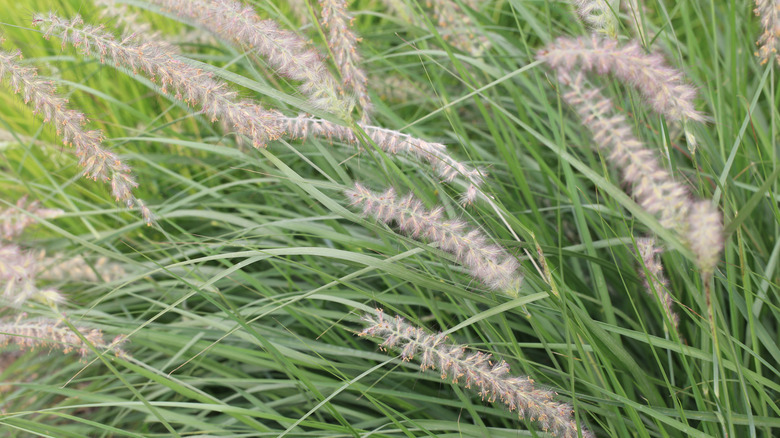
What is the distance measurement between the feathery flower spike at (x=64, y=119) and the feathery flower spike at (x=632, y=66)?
107cm

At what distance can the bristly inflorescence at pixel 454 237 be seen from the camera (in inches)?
48.4

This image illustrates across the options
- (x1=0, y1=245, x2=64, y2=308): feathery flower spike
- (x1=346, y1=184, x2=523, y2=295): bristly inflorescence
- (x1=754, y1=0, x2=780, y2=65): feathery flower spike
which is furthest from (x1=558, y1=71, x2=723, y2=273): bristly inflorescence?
(x1=0, y1=245, x2=64, y2=308): feathery flower spike

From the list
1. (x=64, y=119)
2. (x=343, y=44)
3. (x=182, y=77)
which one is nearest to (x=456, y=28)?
(x=343, y=44)

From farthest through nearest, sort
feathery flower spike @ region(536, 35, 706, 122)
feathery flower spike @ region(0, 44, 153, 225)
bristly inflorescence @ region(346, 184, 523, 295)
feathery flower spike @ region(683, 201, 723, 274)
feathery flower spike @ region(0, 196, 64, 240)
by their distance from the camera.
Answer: feathery flower spike @ region(0, 196, 64, 240)
feathery flower spike @ region(0, 44, 153, 225)
bristly inflorescence @ region(346, 184, 523, 295)
feathery flower spike @ region(536, 35, 706, 122)
feathery flower spike @ region(683, 201, 723, 274)

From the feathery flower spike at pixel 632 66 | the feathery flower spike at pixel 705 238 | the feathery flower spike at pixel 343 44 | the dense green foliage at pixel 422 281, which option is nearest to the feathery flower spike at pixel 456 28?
the dense green foliage at pixel 422 281

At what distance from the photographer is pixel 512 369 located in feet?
5.20

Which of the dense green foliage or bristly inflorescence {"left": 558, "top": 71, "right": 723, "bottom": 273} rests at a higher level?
bristly inflorescence {"left": 558, "top": 71, "right": 723, "bottom": 273}

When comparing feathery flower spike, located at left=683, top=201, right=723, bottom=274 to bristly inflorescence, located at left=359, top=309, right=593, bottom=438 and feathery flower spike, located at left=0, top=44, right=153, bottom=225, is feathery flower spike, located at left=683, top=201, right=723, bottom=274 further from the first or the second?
feathery flower spike, located at left=0, top=44, right=153, bottom=225

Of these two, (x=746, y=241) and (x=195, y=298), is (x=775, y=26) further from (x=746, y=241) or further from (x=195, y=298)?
(x=195, y=298)

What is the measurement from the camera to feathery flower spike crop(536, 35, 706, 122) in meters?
0.99

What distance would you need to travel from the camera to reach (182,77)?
4.24 feet

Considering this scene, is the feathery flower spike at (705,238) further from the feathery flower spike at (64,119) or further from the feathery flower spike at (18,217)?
the feathery flower spike at (18,217)

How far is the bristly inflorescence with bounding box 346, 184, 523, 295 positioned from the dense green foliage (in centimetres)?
5

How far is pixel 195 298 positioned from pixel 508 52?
178 cm
